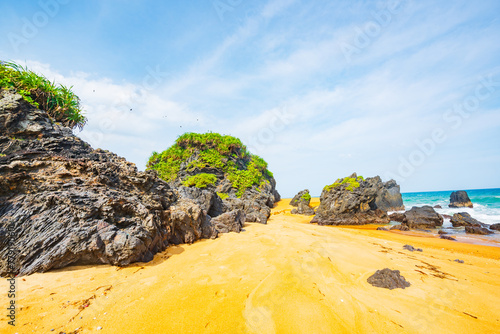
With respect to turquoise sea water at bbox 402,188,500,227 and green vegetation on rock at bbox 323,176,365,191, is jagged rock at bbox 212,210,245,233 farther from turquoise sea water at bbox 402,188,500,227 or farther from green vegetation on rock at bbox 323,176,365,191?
turquoise sea water at bbox 402,188,500,227

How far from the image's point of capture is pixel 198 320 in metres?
2.88

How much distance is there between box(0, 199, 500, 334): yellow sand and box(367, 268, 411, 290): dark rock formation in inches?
5.7

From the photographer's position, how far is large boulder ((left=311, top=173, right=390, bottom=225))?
52.7 ft

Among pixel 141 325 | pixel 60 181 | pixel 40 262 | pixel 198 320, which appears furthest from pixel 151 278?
pixel 60 181

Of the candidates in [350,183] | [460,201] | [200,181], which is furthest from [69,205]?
[460,201]

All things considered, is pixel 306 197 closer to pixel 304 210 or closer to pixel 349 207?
pixel 304 210

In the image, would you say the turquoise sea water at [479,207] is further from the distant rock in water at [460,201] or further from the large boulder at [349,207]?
the large boulder at [349,207]

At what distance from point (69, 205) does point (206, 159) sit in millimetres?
20036

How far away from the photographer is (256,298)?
3402 mm

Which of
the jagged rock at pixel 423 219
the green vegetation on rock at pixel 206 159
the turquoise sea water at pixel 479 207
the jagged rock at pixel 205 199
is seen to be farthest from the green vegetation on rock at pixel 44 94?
the turquoise sea water at pixel 479 207

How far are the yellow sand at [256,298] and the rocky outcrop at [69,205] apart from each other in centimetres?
43

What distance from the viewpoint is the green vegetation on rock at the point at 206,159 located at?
23803 mm

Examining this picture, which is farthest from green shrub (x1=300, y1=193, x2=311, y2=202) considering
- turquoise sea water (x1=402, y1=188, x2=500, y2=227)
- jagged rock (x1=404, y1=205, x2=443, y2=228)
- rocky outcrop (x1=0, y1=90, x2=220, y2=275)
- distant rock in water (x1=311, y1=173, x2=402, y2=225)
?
rocky outcrop (x1=0, y1=90, x2=220, y2=275)

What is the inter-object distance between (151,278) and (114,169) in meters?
4.28
